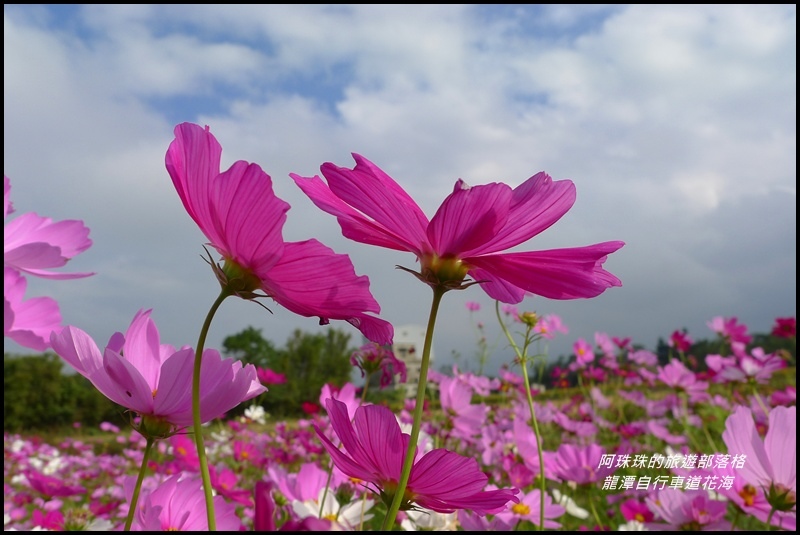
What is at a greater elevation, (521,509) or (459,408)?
(459,408)

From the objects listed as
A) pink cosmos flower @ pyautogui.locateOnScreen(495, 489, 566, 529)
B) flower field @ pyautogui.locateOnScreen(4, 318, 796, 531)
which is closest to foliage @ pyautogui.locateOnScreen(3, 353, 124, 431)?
flower field @ pyautogui.locateOnScreen(4, 318, 796, 531)

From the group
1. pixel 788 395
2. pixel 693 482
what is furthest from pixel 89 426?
pixel 693 482

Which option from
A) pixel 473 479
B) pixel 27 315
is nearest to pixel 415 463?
pixel 473 479

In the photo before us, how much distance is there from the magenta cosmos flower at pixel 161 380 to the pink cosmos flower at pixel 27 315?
3.6 inches

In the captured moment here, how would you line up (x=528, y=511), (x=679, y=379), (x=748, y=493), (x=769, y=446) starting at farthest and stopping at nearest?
(x=679, y=379)
(x=528, y=511)
(x=748, y=493)
(x=769, y=446)

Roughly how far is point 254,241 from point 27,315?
0.24 m

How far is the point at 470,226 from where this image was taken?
0.24 m

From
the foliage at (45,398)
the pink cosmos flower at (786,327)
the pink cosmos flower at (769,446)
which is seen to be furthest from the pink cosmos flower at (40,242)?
the foliage at (45,398)

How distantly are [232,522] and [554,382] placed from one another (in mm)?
3507

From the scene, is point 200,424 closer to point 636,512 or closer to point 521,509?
point 521,509

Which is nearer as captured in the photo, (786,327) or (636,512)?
(636,512)

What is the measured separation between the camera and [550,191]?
248 mm

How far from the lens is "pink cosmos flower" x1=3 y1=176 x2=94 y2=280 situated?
1.23 feet

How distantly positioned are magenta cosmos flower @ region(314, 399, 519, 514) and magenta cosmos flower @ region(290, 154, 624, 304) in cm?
6
